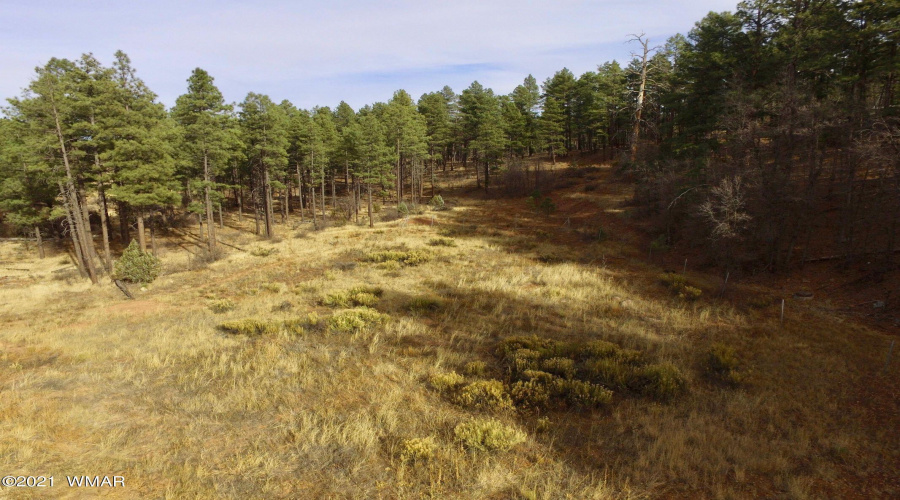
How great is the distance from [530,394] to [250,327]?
9239mm

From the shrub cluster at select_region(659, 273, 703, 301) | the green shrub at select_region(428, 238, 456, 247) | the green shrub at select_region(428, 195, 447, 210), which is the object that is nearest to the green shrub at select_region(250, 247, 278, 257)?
the green shrub at select_region(428, 238, 456, 247)

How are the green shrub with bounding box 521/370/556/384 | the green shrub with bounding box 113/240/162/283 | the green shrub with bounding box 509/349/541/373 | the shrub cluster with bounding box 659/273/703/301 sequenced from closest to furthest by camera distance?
the green shrub with bounding box 521/370/556/384 → the green shrub with bounding box 509/349/541/373 → the shrub cluster with bounding box 659/273/703/301 → the green shrub with bounding box 113/240/162/283

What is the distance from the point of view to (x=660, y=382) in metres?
8.47

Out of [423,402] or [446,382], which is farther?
[446,382]

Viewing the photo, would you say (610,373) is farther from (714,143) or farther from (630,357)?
(714,143)

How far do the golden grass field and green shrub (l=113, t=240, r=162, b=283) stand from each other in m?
3.94

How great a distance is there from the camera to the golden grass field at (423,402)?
586 centimetres

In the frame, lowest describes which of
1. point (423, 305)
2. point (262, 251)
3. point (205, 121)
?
point (423, 305)

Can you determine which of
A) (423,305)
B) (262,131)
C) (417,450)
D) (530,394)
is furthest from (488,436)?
(262,131)

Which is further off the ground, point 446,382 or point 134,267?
point 134,267

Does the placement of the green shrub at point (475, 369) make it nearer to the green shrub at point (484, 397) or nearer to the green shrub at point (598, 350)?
the green shrub at point (484, 397)

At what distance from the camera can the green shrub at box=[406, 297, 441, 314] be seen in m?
14.9

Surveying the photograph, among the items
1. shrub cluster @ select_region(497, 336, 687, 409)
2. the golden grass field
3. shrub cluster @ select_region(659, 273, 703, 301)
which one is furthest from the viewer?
shrub cluster @ select_region(659, 273, 703, 301)

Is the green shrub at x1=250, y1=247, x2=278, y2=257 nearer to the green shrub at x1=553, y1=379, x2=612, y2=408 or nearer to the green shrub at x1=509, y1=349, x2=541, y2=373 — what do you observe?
the green shrub at x1=509, y1=349, x2=541, y2=373
